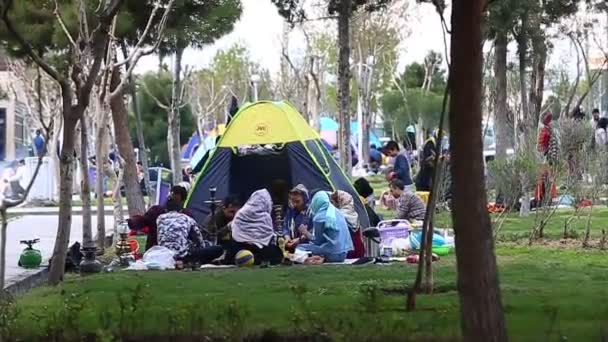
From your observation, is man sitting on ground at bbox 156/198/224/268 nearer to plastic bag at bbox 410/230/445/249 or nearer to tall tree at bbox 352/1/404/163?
plastic bag at bbox 410/230/445/249

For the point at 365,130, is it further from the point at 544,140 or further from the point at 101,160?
the point at 101,160

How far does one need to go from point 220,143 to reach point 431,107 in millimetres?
32777

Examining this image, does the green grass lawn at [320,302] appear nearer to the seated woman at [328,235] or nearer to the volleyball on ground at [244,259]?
the volleyball on ground at [244,259]

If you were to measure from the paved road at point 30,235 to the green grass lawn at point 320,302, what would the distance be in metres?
1.46

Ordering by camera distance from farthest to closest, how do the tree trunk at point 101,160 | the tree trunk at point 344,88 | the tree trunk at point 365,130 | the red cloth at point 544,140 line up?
the tree trunk at point 365,130, the tree trunk at point 344,88, the red cloth at point 544,140, the tree trunk at point 101,160

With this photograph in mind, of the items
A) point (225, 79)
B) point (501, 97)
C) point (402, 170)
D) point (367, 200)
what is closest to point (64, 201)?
point (367, 200)

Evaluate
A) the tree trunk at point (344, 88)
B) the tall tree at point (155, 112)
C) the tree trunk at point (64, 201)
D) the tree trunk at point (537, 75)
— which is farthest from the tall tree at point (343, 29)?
the tall tree at point (155, 112)

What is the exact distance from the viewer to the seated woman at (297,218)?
14.1 meters

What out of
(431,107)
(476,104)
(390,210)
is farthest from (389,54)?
(476,104)

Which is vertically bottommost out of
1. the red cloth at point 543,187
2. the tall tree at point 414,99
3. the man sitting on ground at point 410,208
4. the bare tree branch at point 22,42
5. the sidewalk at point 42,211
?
the sidewalk at point 42,211

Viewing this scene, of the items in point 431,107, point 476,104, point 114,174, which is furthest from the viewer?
point 431,107

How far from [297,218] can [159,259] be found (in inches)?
86.9

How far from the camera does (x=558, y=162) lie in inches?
589

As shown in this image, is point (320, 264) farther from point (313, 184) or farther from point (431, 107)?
point (431, 107)
